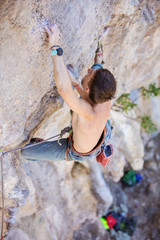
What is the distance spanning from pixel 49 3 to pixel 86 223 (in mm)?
4911

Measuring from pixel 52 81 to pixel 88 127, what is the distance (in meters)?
0.63

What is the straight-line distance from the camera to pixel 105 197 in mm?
5328

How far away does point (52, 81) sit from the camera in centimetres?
225

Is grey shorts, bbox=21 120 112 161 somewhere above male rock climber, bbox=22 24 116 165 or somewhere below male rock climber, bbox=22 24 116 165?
below

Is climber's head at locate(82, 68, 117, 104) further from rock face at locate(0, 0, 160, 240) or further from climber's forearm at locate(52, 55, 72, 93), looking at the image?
rock face at locate(0, 0, 160, 240)

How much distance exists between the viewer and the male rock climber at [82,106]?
165cm

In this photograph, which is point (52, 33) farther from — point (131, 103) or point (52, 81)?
point (131, 103)

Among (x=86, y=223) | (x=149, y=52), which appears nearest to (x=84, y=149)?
(x=149, y=52)

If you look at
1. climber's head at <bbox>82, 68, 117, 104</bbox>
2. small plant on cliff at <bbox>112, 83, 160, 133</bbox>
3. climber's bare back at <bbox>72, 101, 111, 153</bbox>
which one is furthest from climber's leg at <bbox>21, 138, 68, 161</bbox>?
small plant on cliff at <bbox>112, 83, 160, 133</bbox>

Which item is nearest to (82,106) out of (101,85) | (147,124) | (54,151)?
(101,85)

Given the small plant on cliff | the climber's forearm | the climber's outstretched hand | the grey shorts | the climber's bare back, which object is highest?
the climber's outstretched hand

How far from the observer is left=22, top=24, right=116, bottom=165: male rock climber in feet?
5.41

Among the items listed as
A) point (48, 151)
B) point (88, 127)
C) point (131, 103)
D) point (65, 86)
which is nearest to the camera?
point (65, 86)

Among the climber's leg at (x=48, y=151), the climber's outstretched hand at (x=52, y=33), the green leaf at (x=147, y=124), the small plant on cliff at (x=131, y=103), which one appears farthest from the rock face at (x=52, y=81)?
the green leaf at (x=147, y=124)
